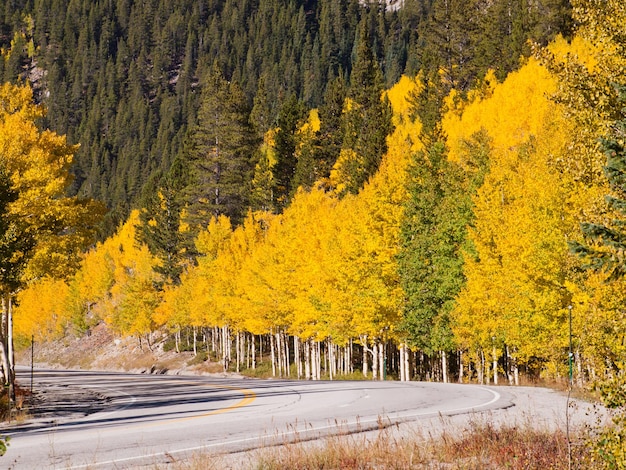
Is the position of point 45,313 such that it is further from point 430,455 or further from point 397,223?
point 430,455

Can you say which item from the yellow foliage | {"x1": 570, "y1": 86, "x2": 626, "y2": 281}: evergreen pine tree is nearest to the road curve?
{"x1": 570, "y1": 86, "x2": 626, "y2": 281}: evergreen pine tree

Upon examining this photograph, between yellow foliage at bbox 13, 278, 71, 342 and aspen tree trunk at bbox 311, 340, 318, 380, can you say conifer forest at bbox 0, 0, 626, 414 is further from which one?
yellow foliage at bbox 13, 278, 71, 342

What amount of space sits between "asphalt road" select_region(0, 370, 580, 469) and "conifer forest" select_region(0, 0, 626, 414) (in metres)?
3.90

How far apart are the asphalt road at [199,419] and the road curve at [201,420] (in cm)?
2

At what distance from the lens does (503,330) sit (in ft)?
103

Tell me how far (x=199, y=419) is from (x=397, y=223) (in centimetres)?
2559

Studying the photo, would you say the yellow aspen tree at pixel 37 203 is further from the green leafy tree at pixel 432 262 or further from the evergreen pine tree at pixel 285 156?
the evergreen pine tree at pixel 285 156

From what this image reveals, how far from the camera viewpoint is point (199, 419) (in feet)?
53.0

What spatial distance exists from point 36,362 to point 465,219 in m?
86.9

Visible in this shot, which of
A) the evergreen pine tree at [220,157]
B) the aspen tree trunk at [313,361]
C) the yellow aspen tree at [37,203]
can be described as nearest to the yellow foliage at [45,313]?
the evergreen pine tree at [220,157]

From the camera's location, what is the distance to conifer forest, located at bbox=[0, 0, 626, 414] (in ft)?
51.1

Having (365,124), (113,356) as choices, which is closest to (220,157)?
(365,124)

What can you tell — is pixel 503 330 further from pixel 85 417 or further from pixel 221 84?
pixel 221 84

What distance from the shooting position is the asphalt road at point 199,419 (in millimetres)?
11414
